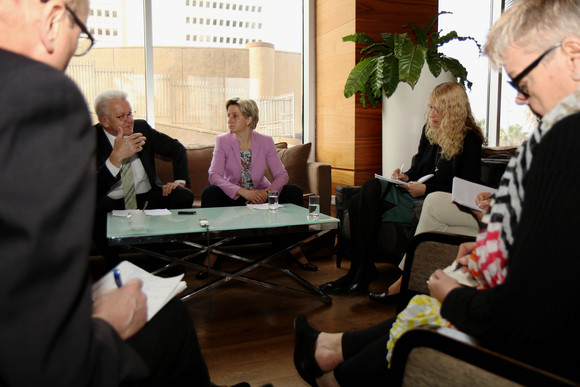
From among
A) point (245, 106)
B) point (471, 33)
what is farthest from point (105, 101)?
point (471, 33)

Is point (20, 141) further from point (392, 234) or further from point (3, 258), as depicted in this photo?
point (392, 234)

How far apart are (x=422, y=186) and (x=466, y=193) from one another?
835 millimetres

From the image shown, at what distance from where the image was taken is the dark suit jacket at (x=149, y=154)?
2.77m

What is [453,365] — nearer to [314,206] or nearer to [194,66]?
[314,206]

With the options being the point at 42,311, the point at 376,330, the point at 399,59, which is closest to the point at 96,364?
the point at 42,311

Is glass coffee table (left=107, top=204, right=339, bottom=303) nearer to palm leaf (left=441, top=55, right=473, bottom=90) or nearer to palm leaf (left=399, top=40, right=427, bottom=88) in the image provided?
palm leaf (left=399, top=40, right=427, bottom=88)

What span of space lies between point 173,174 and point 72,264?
315 centimetres

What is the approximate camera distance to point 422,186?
2.72m

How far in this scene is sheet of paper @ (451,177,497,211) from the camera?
182 cm

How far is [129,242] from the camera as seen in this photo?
204 cm

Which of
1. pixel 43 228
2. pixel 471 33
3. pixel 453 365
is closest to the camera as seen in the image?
pixel 43 228

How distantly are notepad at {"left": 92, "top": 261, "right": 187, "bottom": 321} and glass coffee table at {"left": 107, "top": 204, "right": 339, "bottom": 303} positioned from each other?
39.9 inches

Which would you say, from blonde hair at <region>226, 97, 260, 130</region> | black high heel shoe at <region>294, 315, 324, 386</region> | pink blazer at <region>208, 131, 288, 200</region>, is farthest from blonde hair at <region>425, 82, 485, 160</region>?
black high heel shoe at <region>294, 315, 324, 386</region>

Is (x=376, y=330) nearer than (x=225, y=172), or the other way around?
(x=376, y=330)
